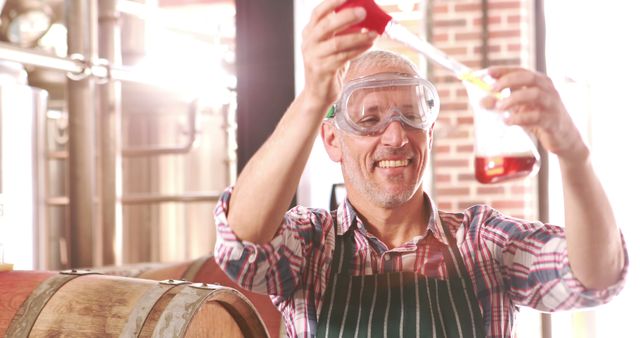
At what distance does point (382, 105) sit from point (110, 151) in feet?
5.63

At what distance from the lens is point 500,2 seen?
4.77 metres

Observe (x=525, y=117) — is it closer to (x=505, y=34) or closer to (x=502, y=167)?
(x=502, y=167)

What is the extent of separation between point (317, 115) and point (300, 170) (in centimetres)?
11

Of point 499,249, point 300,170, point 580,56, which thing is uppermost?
point 580,56

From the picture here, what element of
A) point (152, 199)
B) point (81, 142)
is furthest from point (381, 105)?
point (152, 199)

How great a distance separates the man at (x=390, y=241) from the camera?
56.1 inches

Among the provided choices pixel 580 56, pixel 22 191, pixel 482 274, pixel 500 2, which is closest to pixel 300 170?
pixel 482 274

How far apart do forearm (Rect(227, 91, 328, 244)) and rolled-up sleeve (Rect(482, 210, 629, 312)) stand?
52 centimetres

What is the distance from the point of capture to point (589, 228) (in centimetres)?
140

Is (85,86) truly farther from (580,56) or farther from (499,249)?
(580,56)

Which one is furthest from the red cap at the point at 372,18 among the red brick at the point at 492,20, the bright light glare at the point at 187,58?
the red brick at the point at 492,20

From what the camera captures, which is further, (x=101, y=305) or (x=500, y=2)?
(x=500, y=2)

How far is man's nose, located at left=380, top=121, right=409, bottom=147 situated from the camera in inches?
64.1

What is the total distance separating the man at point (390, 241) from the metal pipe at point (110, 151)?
1.47 m
